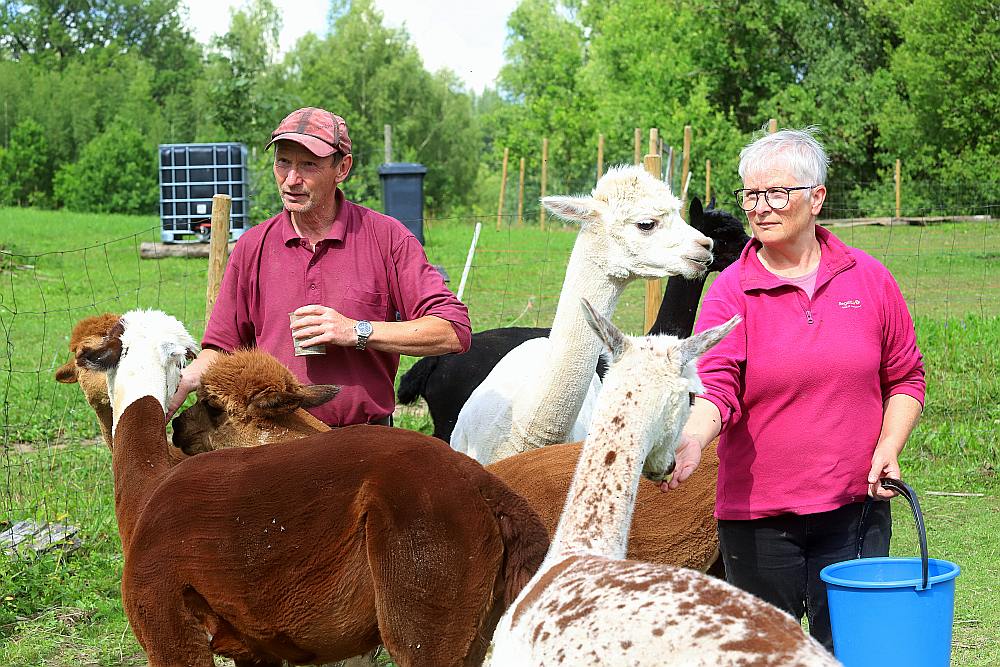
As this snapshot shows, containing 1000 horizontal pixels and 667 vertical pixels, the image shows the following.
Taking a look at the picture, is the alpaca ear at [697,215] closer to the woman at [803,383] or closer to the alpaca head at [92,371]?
the woman at [803,383]

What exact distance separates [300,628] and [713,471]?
1.65 meters

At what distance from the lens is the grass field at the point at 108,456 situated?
4941 millimetres

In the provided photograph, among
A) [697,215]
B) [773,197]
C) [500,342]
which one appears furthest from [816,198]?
[500,342]

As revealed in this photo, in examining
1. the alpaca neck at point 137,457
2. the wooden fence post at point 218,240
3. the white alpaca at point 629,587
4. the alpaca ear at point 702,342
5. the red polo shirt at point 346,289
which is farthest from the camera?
the wooden fence post at point 218,240

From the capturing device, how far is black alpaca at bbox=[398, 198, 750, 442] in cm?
591

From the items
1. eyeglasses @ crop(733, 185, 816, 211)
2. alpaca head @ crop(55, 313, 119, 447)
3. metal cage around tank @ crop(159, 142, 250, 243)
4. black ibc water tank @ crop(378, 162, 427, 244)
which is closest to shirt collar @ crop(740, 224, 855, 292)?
eyeglasses @ crop(733, 185, 816, 211)

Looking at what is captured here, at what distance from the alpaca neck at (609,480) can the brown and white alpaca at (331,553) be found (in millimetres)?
358

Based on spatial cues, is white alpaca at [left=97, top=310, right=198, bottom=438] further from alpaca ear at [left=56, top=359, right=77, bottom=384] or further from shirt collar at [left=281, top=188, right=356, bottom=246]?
shirt collar at [left=281, top=188, right=356, bottom=246]

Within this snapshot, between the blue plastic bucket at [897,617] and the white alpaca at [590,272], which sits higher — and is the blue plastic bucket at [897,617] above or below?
below

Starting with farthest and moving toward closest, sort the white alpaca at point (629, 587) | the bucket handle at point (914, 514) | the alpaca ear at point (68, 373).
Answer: the alpaca ear at point (68, 373)
the bucket handle at point (914, 514)
the white alpaca at point (629, 587)

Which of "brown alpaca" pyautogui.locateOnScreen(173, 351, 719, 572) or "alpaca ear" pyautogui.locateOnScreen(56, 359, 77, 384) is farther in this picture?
"alpaca ear" pyautogui.locateOnScreen(56, 359, 77, 384)

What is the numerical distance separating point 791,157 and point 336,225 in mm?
1641

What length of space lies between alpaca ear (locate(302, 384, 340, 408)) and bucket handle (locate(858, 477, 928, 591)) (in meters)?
1.70

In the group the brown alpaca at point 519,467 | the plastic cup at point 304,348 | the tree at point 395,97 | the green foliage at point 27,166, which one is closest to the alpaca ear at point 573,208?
the brown alpaca at point 519,467
